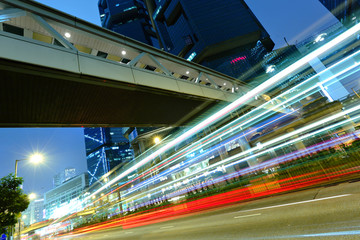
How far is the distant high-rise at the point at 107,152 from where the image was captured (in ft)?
525

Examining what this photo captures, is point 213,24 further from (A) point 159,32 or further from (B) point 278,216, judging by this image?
(B) point 278,216

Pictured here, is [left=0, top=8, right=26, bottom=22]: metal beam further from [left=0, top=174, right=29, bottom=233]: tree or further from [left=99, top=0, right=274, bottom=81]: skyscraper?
[left=99, top=0, right=274, bottom=81]: skyscraper

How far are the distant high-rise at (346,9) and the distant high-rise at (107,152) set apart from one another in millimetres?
158140

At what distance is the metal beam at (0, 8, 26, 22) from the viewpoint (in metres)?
6.73

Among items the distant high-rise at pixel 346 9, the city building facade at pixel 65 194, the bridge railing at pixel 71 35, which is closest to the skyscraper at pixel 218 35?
the distant high-rise at pixel 346 9

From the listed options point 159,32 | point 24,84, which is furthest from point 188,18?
point 24,84

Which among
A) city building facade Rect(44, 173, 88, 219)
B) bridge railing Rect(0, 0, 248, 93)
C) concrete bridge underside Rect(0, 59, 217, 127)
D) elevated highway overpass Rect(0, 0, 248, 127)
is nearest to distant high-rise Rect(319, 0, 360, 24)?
bridge railing Rect(0, 0, 248, 93)

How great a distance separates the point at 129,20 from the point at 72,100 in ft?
516

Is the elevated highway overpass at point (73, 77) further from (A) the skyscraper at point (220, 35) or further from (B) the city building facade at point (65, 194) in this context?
(B) the city building facade at point (65, 194)

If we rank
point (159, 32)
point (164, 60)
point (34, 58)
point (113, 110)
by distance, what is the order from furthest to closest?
1. point (159, 32)
2. point (164, 60)
3. point (113, 110)
4. point (34, 58)

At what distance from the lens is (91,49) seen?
10.5 metres

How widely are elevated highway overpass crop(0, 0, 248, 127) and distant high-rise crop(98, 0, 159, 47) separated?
13581cm

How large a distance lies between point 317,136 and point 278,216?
83.3 ft

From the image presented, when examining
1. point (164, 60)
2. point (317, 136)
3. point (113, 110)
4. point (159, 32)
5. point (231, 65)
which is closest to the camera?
point (113, 110)
